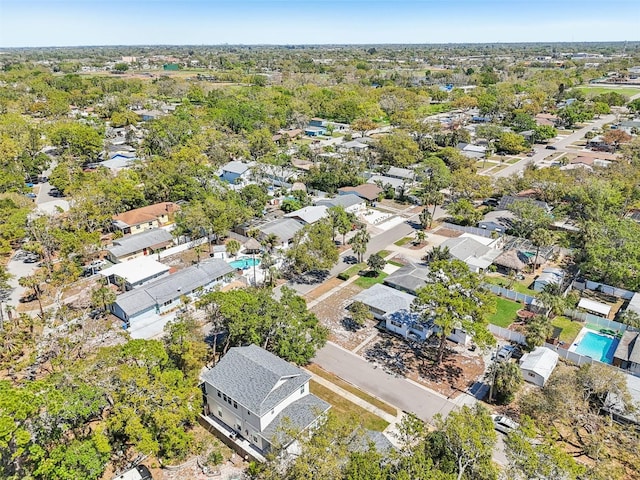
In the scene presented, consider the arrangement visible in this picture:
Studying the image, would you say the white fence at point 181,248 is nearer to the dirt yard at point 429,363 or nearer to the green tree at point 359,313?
Answer: the green tree at point 359,313

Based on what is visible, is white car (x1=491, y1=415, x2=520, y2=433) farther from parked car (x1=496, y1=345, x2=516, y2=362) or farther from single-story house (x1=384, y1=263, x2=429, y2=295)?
single-story house (x1=384, y1=263, x2=429, y2=295)

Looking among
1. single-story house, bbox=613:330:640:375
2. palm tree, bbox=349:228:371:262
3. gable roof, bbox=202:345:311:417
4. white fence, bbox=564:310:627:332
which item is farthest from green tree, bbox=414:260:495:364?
palm tree, bbox=349:228:371:262

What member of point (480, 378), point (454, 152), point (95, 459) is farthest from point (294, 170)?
point (95, 459)

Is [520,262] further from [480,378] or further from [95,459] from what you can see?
[95,459]

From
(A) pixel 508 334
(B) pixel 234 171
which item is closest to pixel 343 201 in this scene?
(B) pixel 234 171

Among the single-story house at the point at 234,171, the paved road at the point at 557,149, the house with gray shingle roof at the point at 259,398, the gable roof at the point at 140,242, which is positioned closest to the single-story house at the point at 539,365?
the house with gray shingle roof at the point at 259,398

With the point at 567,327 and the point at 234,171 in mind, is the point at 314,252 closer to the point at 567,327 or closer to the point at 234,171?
the point at 567,327
